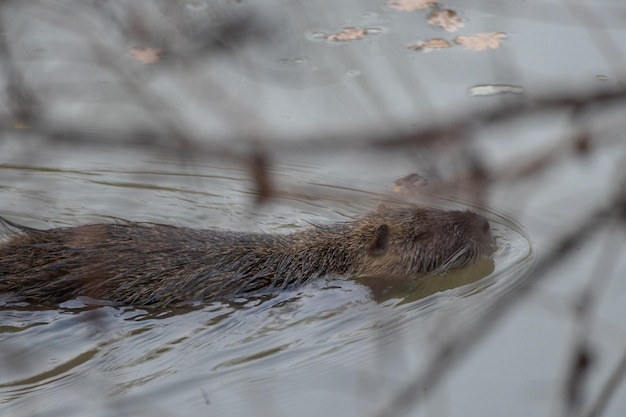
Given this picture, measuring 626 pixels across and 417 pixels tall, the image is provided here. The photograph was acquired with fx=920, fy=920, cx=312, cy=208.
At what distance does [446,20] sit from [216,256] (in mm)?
3398

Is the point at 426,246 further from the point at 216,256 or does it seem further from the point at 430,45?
the point at 430,45

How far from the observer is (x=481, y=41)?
6.90m

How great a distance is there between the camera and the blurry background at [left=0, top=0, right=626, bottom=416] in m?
1.82

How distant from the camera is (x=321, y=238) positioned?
5180mm

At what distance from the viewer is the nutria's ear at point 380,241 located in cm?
512

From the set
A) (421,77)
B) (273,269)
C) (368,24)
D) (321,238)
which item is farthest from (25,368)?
(368,24)

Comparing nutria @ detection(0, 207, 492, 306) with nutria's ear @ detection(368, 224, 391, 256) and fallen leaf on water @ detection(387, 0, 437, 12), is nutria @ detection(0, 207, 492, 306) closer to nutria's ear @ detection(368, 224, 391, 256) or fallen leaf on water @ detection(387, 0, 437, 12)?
nutria's ear @ detection(368, 224, 391, 256)

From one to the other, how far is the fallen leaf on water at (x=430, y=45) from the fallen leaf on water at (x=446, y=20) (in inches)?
7.8

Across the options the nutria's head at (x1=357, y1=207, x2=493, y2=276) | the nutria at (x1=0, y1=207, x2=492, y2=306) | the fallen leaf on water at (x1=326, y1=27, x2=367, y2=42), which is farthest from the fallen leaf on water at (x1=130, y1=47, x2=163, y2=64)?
the nutria's head at (x1=357, y1=207, x2=493, y2=276)

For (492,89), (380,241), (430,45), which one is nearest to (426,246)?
(380,241)

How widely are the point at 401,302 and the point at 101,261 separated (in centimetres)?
156

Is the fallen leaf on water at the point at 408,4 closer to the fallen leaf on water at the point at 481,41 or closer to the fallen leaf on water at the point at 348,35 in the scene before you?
the fallen leaf on water at the point at 348,35

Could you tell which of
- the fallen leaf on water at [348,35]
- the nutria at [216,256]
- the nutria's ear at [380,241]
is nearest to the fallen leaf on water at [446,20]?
the fallen leaf on water at [348,35]

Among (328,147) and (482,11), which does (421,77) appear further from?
(328,147)
